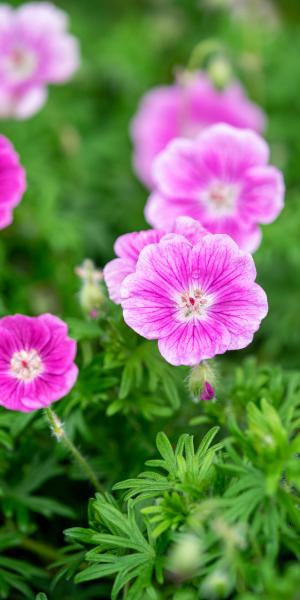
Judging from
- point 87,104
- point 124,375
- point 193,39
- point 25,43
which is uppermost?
point 193,39

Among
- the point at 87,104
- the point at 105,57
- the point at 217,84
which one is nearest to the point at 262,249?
the point at 217,84

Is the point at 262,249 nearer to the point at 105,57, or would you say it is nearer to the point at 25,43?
the point at 25,43

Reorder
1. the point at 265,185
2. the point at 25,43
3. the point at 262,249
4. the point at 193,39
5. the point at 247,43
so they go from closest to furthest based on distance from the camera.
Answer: the point at 265,185 < the point at 262,249 < the point at 25,43 < the point at 247,43 < the point at 193,39

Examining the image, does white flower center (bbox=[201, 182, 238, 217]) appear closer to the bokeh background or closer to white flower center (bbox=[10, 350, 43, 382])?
the bokeh background

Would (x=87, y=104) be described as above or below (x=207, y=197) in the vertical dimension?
above

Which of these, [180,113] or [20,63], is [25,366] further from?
[180,113]

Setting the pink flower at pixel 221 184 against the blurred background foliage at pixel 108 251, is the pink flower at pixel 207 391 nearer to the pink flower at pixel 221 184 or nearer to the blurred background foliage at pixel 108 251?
the blurred background foliage at pixel 108 251
